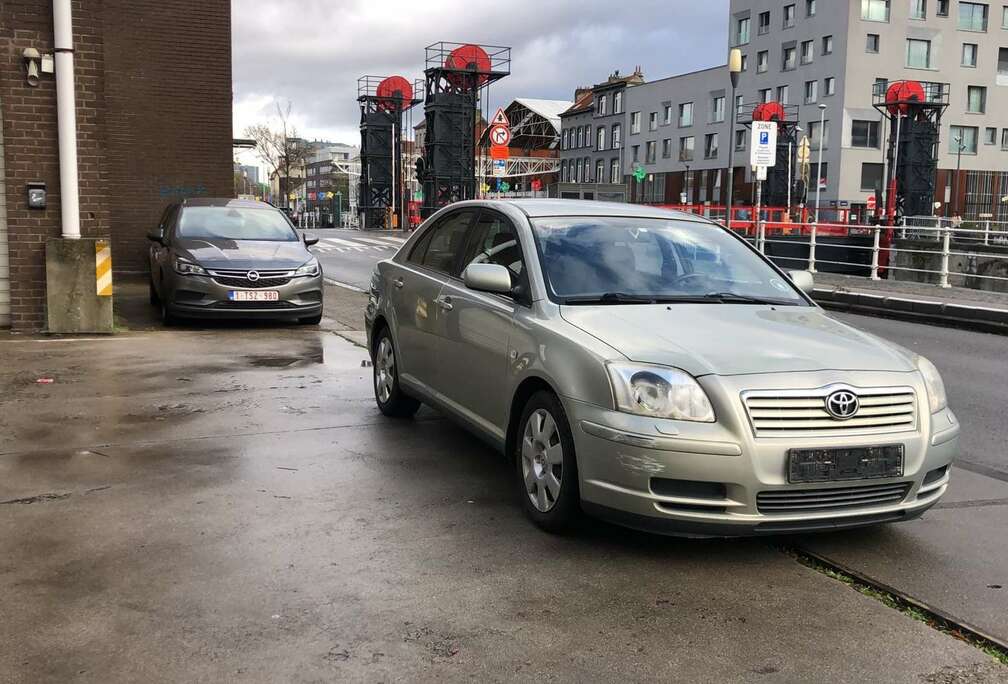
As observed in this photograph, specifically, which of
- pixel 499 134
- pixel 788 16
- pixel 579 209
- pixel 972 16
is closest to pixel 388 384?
pixel 579 209

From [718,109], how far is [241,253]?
2480 inches

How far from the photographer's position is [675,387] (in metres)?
4.07

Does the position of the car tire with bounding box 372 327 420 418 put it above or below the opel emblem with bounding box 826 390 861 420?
below

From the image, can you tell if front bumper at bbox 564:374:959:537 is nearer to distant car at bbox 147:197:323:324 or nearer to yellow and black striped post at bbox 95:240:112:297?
yellow and black striped post at bbox 95:240:112:297

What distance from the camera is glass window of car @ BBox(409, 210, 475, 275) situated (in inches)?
243

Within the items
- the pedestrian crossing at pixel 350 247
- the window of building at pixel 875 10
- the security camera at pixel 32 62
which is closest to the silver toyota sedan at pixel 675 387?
the security camera at pixel 32 62

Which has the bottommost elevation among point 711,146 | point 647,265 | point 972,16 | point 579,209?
point 647,265

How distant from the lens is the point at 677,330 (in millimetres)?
4512

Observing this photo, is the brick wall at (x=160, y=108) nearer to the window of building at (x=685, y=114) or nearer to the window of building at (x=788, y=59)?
the window of building at (x=788, y=59)

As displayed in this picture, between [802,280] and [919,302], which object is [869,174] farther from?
[802,280]

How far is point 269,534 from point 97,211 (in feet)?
24.1

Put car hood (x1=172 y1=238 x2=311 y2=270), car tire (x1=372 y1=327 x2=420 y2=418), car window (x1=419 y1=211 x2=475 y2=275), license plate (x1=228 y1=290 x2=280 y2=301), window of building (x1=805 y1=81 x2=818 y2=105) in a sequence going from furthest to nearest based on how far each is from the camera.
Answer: window of building (x1=805 y1=81 x2=818 y2=105) → car hood (x1=172 y1=238 x2=311 y2=270) → license plate (x1=228 y1=290 x2=280 y2=301) → car tire (x1=372 y1=327 x2=420 y2=418) → car window (x1=419 y1=211 x2=475 y2=275)

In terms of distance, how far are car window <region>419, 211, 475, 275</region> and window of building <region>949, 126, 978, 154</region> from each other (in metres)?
65.3

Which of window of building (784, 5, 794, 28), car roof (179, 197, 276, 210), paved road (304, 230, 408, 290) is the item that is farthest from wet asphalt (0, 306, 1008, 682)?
window of building (784, 5, 794, 28)
